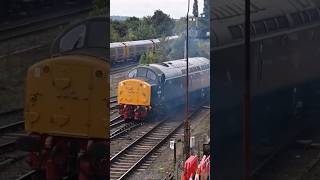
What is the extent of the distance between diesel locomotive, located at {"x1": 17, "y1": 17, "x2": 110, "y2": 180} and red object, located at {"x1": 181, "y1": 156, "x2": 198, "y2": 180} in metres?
0.31

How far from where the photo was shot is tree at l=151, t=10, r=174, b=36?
4.16 ft

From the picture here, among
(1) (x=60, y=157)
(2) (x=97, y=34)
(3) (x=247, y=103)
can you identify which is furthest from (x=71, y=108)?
(3) (x=247, y=103)

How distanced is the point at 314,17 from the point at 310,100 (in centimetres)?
30

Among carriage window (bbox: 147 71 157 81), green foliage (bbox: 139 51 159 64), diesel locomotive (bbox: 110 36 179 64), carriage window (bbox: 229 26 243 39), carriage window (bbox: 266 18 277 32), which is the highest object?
carriage window (bbox: 266 18 277 32)

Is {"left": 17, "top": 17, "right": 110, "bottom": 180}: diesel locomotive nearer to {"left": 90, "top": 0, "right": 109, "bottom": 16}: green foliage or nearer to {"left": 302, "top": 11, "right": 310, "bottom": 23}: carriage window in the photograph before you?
{"left": 90, "top": 0, "right": 109, "bottom": 16}: green foliage

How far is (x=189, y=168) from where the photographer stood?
46.3 inches

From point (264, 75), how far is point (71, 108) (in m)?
0.75

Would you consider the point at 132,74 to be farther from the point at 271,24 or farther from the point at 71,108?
the point at 271,24

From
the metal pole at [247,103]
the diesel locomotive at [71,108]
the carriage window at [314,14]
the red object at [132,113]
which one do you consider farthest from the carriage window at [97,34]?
the carriage window at [314,14]

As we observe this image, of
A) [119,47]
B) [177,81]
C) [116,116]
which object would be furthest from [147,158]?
[119,47]

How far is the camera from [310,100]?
1.23 metres

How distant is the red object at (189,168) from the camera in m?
1.16

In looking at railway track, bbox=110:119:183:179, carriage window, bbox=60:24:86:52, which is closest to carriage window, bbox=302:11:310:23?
railway track, bbox=110:119:183:179

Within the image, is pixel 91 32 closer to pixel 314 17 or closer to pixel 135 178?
pixel 135 178
